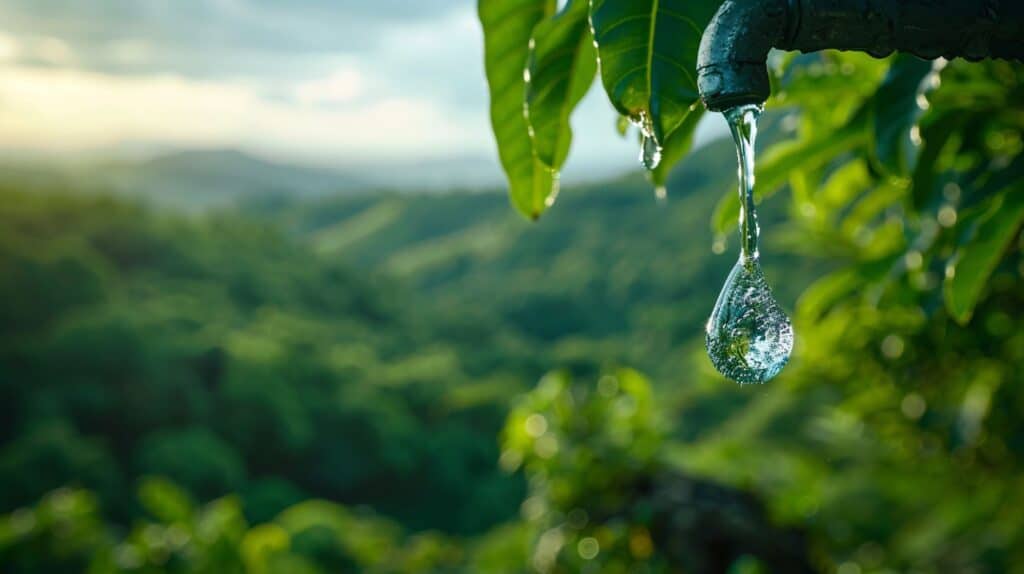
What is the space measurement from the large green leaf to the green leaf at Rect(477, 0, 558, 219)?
6.0 inches

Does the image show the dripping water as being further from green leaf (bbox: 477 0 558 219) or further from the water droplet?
green leaf (bbox: 477 0 558 219)

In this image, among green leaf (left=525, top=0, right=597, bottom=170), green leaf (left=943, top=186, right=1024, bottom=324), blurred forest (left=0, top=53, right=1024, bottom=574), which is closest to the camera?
green leaf (left=525, top=0, right=597, bottom=170)


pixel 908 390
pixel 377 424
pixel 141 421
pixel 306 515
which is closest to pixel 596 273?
pixel 377 424

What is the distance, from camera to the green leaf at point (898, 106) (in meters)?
0.87

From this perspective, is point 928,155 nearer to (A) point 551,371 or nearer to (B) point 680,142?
(B) point 680,142

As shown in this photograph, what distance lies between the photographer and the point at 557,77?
24.7 inches

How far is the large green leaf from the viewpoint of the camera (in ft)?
1.60

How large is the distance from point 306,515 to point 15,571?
107 inches

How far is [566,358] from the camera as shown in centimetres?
1269

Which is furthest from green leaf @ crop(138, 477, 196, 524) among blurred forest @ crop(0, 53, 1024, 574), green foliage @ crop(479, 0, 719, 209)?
green foliage @ crop(479, 0, 719, 209)

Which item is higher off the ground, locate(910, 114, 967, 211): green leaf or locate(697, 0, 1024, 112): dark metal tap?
locate(697, 0, 1024, 112): dark metal tap

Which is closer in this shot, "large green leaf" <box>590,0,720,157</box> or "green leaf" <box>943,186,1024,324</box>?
"large green leaf" <box>590,0,720,157</box>

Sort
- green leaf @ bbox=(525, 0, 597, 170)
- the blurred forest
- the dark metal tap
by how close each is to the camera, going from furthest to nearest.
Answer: the blurred forest, green leaf @ bbox=(525, 0, 597, 170), the dark metal tap

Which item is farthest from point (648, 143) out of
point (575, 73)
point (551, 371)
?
point (551, 371)
